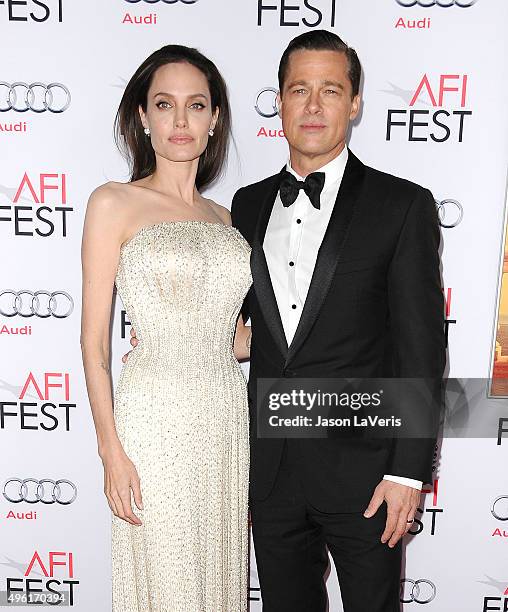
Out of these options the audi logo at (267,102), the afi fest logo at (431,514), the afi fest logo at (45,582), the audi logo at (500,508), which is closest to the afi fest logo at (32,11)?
the audi logo at (267,102)

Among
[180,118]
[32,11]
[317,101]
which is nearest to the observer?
[317,101]

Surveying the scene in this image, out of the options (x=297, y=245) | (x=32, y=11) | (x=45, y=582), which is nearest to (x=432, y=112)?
(x=297, y=245)

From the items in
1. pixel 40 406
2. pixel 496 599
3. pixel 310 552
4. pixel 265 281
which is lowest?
pixel 496 599

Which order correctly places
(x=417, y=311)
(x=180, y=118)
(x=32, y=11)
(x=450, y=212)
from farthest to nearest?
(x=450, y=212)
(x=32, y=11)
(x=180, y=118)
(x=417, y=311)

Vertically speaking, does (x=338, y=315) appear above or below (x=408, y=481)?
above

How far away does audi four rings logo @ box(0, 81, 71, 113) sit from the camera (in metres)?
2.50

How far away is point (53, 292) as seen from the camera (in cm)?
266

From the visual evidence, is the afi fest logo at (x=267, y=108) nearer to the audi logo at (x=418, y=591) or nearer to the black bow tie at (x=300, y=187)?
the black bow tie at (x=300, y=187)

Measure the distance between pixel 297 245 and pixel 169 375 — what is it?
21.5 inches

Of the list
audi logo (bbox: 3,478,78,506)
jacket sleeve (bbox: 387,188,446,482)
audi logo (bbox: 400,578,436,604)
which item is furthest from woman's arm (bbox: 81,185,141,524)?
audi logo (bbox: 400,578,436,604)

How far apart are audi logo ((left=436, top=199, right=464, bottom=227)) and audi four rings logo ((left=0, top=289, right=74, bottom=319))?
157 cm

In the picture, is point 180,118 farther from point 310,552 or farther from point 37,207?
point 310,552

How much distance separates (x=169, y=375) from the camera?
1890mm

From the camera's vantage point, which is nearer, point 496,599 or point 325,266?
point 325,266
